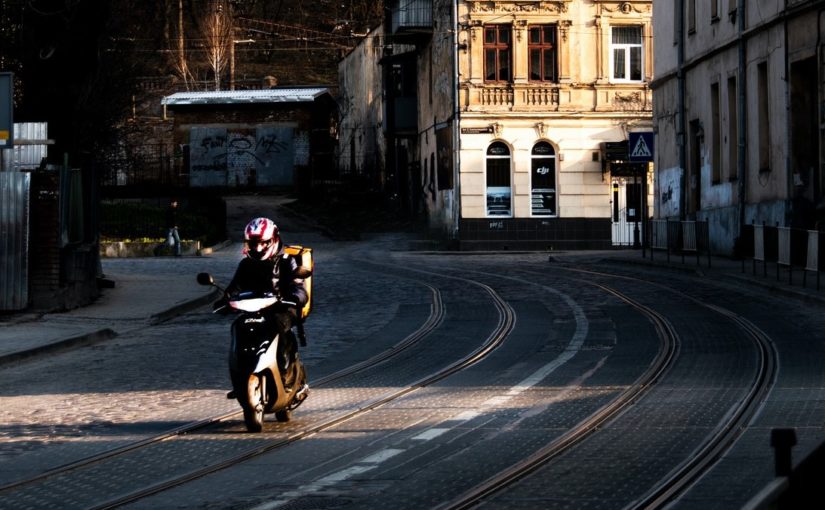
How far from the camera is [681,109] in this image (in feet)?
128

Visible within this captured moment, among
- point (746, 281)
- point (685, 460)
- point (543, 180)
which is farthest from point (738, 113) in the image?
point (685, 460)

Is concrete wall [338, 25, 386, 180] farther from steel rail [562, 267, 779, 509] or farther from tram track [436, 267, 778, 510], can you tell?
steel rail [562, 267, 779, 509]

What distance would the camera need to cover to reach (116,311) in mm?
22672

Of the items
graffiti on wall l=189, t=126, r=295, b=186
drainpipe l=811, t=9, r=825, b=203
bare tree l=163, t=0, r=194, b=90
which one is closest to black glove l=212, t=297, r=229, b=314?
drainpipe l=811, t=9, r=825, b=203

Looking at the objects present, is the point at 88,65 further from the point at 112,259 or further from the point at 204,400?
→ the point at 112,259

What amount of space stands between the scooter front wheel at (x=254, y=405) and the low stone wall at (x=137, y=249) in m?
34.7

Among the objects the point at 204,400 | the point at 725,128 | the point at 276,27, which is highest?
the point at 276,27

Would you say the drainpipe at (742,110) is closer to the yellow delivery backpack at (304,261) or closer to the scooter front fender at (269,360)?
the yellow delivery backpack at (304,261)

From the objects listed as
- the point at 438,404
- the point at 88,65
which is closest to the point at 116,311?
the point at 88,65

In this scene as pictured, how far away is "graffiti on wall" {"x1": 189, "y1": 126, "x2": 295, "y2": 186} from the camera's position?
71.9 metres

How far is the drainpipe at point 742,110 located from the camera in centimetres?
3306

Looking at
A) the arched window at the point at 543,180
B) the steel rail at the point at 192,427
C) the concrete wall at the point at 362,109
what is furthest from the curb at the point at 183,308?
the concrete wall at the point at 362,109

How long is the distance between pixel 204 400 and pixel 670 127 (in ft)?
98.1

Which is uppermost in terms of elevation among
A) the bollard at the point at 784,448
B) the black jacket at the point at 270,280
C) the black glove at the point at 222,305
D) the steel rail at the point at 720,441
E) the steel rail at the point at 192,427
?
the black jacket at the point at 270,280
